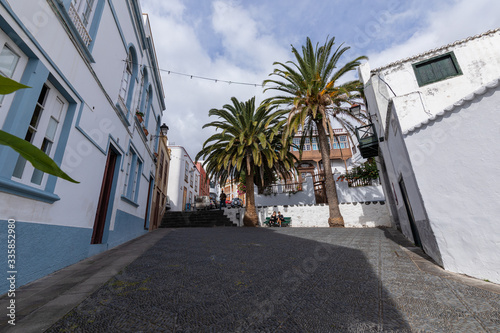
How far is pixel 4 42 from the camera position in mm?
2932

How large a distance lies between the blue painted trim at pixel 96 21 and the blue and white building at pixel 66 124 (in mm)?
20

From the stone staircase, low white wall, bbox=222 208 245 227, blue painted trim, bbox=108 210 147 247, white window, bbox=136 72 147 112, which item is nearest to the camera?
blue painted trim, bbox=108 210 147 247

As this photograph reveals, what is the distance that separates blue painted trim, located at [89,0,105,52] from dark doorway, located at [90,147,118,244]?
2.66 m

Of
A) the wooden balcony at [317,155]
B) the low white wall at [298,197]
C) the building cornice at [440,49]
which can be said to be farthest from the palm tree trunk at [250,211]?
the wooden balcony at [317,155]

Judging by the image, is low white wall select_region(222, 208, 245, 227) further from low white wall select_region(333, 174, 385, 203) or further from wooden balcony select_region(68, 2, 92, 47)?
wooden balcony select_region(68, 2, 92, 47)

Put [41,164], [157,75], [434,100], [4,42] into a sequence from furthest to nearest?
[157,75] → [434,100] → [4,42] → [41,164]

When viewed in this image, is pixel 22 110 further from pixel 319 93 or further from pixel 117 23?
pixel 319 93

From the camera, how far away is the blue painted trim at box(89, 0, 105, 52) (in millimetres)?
4949

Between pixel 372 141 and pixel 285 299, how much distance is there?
28.6ft

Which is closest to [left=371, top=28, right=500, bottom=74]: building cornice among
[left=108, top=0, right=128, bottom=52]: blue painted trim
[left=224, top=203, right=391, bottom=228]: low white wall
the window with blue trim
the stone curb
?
[left=224, top=203, right=391, bottom=228]: low white wall

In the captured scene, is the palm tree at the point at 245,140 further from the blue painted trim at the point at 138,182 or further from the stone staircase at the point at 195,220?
the blue painted trim at the point at 138,182

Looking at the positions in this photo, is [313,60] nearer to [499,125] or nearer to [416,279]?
[499,125]

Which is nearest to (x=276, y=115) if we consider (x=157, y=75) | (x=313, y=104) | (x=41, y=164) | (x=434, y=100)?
(x=313, y=104)

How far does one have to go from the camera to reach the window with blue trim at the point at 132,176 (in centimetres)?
754
